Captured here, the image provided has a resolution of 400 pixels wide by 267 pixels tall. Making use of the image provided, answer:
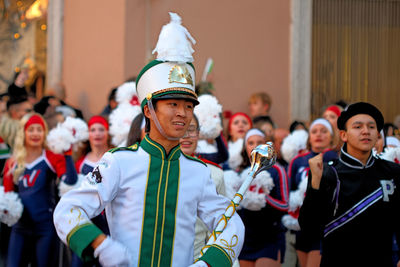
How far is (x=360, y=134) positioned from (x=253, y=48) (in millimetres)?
5971

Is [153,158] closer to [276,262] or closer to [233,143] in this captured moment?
[276,262]

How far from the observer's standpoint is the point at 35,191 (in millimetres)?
6926

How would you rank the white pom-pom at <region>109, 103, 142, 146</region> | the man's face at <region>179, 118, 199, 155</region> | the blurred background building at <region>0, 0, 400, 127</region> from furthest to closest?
the blurred background building at <region>0, 0, 400, 127</region>, the white pom-pom at <region>109, 103, 142, 146</region>, the man's face at <region>179, 118, 199, 155</region>

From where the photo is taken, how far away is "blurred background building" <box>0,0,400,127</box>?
33.9ft

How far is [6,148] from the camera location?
8289 millimetres

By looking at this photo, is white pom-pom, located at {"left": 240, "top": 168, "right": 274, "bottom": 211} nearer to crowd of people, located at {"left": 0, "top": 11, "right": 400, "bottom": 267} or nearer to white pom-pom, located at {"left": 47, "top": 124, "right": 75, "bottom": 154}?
crowd of people, located at {"left": 0, "top": 11, "right": 400, "bottom": 267}

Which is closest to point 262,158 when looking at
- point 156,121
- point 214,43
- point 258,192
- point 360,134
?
point 156,121

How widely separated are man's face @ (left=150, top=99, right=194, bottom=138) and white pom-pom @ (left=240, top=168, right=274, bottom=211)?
274 centimetres

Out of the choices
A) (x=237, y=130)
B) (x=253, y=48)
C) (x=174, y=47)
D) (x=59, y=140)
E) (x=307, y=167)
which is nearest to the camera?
(x=174, y=47)

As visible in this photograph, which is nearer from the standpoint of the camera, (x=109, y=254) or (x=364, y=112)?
(x=109, y=254)

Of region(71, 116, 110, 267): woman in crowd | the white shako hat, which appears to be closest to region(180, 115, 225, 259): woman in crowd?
the white shako hat

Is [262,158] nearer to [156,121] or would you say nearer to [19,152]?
[156,121]

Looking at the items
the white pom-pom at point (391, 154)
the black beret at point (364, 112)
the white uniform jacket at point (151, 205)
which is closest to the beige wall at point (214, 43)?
the white pom-pom at point (391, 154)

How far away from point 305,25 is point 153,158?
26.0ft
